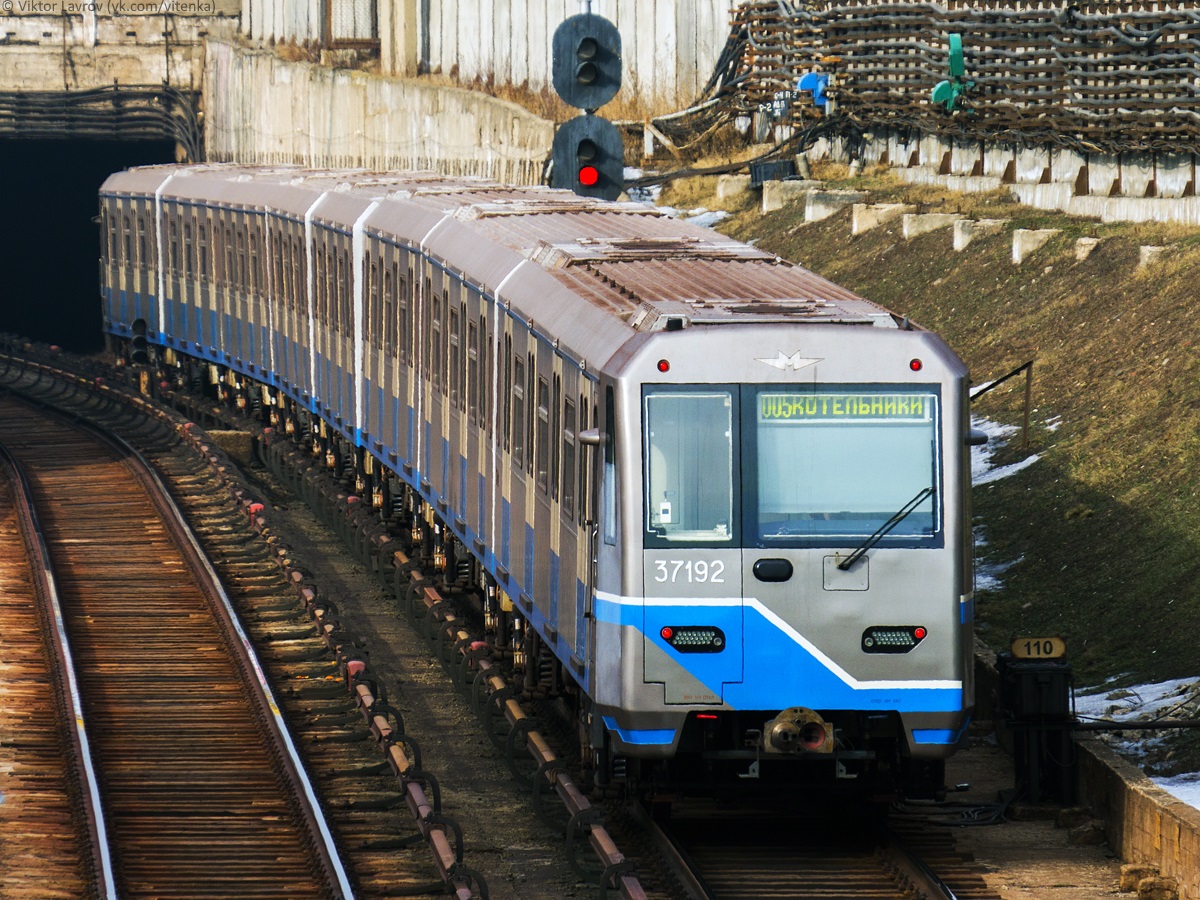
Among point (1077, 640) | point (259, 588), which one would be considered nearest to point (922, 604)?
point (1077, 640)

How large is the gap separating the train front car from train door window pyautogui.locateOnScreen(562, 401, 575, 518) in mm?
1282

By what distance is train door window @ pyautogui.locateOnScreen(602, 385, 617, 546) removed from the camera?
11766mm

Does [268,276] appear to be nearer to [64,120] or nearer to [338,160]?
[338,160]

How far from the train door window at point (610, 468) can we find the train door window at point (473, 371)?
521 cm

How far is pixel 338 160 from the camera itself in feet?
151

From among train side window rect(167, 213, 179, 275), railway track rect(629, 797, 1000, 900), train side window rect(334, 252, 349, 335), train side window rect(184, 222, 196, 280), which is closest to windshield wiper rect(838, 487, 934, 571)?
railway track rect(629, 797, 1000, 900)

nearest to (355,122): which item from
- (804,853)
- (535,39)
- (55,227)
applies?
(535,39)

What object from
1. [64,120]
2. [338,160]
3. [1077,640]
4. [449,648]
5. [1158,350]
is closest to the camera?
[1077,640]

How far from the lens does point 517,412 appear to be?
50.0 feet

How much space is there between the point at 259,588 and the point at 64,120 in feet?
104

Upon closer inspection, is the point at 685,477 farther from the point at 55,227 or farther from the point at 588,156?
the point at 55,227

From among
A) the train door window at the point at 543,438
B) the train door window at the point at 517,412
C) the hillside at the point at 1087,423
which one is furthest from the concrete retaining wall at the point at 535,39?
the train door window at the point at 543,438

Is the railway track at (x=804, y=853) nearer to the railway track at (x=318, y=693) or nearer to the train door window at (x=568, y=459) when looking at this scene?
the railway track at (x=318, y=693)

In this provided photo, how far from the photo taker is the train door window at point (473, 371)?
17.1 meters
